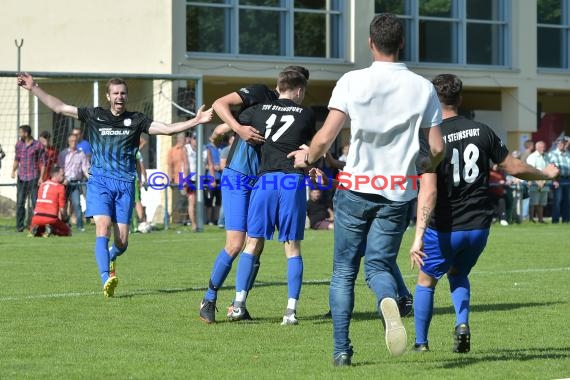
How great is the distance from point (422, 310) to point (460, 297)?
0.31m

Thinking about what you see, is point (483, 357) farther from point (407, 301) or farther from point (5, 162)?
point (5, 162)

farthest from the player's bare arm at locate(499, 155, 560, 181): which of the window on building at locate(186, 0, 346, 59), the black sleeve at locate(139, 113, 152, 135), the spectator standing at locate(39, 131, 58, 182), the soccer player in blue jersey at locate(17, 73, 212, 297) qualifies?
the window on building at locate(186, 0, 346, 59)

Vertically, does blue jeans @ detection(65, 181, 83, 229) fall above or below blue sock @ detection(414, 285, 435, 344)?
above

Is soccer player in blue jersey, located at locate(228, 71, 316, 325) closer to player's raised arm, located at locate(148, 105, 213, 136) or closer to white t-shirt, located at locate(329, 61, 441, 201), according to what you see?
player's raised arm, located at locate(148, 105, 213, 136)

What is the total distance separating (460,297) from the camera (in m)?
8.53

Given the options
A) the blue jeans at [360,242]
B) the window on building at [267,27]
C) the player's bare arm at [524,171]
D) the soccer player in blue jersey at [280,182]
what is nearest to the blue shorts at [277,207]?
the soccer player in blue jersey at [280,182]

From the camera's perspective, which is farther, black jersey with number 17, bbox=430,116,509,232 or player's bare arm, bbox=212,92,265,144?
player's bare arm, bbox=212,92,265,144

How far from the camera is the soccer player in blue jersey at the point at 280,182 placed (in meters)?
10.2

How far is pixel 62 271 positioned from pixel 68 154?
9.92 meters

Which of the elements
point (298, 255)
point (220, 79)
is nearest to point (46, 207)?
point (220, 79)

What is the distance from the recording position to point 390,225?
7.48m

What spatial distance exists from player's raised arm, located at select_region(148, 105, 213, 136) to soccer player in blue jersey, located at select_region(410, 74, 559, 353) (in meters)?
3.09

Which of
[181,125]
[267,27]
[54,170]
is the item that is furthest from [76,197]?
[181,125]

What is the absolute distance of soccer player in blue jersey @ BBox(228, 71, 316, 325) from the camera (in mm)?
10164
